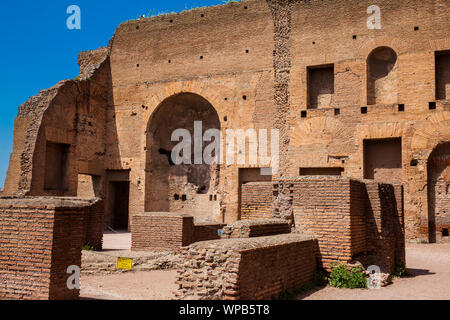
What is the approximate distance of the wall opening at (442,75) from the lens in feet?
44.8

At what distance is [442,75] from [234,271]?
11.8m

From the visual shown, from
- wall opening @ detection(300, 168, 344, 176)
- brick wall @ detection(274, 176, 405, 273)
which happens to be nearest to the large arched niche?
wall opening @ detection(300, 168, 344, 176)

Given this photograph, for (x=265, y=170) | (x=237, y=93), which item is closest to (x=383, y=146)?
(x=265, y=170)

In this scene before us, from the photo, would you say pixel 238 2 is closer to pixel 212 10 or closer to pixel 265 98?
pixel 212 10

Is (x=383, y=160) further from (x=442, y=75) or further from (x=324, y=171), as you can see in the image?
(x=442, y=75)

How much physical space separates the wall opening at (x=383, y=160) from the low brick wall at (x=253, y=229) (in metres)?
7.48

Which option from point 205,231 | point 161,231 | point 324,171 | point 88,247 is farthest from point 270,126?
point 88,247

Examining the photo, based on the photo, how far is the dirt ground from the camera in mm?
6254

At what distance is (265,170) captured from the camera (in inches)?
620

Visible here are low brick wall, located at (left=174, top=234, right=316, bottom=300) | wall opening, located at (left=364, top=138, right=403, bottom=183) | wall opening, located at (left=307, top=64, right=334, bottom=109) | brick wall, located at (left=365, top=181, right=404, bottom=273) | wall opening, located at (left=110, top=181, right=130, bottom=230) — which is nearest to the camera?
low brick wall, located at (left=174, top=234, right=316, bottom=300)

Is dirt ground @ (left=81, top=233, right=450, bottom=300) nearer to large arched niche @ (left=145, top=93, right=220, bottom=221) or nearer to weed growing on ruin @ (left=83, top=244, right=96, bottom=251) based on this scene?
weed growing on ruin @ (left=83, top=244, right=96, bottom=251)

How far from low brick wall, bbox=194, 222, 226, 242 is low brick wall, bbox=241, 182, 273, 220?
8.47 ft

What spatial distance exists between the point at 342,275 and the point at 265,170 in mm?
8866

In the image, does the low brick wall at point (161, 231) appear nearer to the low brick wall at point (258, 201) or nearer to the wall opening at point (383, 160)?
the low brick wall at point (258, 201)
